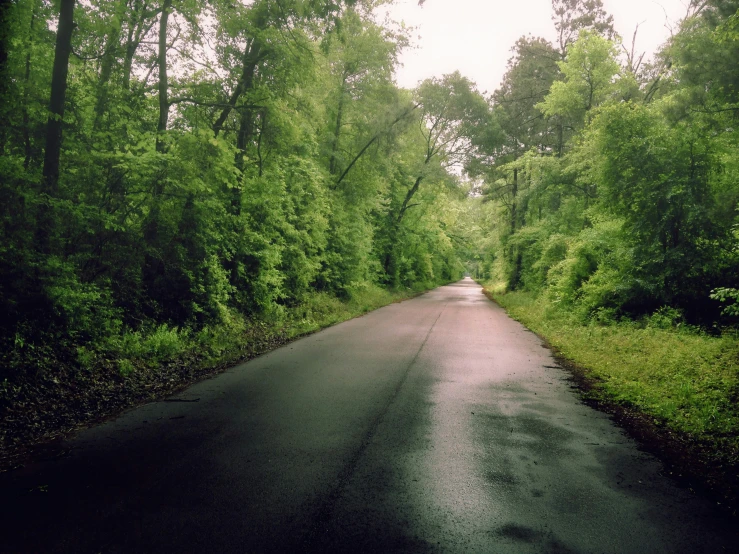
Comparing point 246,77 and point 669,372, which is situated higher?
point 246,77

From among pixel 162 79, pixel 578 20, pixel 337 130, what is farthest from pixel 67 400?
pixel 578 20

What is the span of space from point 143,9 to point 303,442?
10519mm

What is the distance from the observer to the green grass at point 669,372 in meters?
5.25

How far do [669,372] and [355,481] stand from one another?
6315 mm

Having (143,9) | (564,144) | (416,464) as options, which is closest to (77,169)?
(143,9)

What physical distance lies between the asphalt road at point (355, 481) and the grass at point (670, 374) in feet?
2.84

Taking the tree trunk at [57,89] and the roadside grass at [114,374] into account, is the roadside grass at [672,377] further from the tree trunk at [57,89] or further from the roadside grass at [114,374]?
the tree trunk at [57,89]

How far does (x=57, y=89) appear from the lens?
7.09m

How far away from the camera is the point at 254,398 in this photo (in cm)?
621

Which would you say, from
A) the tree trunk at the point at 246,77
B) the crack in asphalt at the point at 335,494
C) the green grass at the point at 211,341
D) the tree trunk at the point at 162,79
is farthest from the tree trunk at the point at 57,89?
the crack in asphalt at the point at 335,494

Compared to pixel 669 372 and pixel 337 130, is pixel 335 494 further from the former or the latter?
pixel 337 130

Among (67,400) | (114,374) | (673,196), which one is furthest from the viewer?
(673,196)

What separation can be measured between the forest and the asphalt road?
1.82 meters

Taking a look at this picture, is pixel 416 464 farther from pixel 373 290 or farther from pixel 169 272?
pixel 373 290
